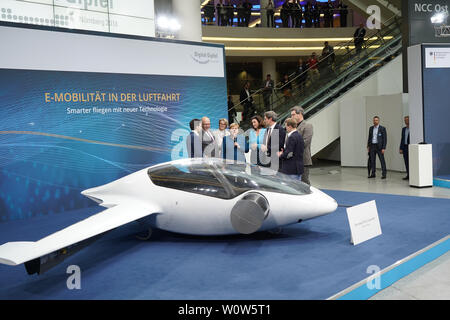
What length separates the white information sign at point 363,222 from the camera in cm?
505

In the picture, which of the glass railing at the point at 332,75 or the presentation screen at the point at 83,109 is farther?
the glass railing at the point at 332,75

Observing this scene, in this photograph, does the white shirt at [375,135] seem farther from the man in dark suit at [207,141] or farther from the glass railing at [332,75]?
the man in dark suit at [207,141]

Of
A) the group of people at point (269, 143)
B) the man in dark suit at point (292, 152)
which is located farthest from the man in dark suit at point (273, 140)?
the man in dark suit at point (292, 152)

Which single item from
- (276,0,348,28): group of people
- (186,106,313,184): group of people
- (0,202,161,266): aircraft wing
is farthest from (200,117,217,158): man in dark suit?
(276,0,348,28): group of people

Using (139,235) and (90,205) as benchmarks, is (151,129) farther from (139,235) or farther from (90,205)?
(139,235)

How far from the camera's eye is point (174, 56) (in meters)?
9.50

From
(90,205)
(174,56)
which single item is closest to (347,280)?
(90,205)

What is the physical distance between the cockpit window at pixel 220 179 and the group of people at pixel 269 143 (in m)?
0.63

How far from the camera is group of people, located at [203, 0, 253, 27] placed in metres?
20.0

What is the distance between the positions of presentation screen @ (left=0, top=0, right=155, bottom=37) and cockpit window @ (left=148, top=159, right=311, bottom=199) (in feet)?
14.7

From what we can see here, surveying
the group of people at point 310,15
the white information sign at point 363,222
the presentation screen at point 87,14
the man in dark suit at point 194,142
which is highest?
the group of people at point 310,15

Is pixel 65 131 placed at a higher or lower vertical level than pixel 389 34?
lower
